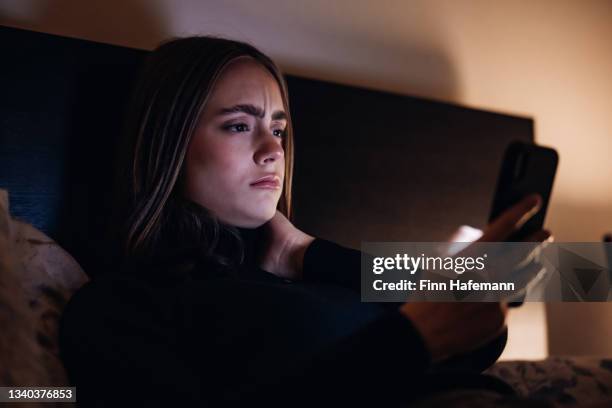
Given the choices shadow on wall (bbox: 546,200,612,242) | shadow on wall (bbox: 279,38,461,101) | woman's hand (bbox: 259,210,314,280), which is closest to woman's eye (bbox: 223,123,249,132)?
woman's hand (bbox: 259,210,314,280)

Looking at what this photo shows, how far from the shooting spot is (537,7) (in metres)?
1.77

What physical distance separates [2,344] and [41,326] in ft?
0.47

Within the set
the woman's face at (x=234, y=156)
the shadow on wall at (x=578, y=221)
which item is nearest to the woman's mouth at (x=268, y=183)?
the woman's face at (x=234, y=156)

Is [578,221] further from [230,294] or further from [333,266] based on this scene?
[230,294]

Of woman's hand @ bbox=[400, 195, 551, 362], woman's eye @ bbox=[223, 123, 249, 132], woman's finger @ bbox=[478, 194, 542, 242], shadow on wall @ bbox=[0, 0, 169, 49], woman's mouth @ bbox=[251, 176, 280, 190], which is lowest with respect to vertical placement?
woman's hand @ bbox=[400, 195, 551, 362]

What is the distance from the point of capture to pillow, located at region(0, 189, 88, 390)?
2.08 feet

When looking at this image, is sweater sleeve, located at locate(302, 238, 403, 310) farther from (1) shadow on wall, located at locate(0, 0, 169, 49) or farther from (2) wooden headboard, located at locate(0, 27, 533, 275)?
(1) shadow on wall, located at locate(0, 0, 169, 49)

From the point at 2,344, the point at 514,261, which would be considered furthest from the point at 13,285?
the point at 514,261

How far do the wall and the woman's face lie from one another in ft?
1.27

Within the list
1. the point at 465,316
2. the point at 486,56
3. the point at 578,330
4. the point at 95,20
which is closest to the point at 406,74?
the point at 486,56

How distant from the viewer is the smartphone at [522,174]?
857mm

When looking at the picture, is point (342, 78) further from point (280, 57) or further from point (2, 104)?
point (2, 104)

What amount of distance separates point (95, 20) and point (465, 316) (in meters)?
1.01

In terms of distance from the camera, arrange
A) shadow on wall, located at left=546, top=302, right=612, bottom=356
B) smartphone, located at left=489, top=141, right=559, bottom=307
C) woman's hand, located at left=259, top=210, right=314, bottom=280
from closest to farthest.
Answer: smartphone, located at left=489, top=141, right=559, bottom=307 → woman's hand, located at left=259, top=210, right=314, bottom=280 → shadow on wall, located at left=546, top=302, right=612, bottom=356
